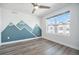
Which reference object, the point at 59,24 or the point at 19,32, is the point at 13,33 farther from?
the point at 59,24

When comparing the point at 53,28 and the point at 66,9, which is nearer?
the point at 66,9

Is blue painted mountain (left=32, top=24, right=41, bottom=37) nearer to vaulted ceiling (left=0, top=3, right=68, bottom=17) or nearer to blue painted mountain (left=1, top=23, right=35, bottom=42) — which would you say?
blue painted mountain (left=1, top=23, right=35, bottom=42)

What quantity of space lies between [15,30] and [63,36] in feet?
3.57

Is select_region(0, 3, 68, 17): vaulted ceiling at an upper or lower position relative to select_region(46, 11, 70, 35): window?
upper

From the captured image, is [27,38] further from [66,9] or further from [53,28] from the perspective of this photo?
[66,9]

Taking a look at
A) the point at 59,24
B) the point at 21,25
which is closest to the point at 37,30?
the point at 21,25

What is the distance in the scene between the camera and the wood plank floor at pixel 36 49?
6.57 ft

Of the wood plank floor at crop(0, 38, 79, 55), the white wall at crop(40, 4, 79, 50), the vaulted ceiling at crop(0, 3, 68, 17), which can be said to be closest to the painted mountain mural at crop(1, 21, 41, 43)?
the wood plank floor at crop(0, 38, 79, 55)

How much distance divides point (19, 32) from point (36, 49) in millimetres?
540

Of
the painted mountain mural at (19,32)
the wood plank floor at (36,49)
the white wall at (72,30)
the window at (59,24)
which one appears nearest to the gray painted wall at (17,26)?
the painted mountain mural at (19,32)

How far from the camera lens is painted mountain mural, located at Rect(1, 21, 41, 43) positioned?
2.04 metres

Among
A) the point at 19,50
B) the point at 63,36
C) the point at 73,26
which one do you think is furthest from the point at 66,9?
the point at 19,50

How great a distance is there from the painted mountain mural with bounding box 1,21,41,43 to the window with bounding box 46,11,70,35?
0.30 m

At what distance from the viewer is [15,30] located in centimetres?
208
